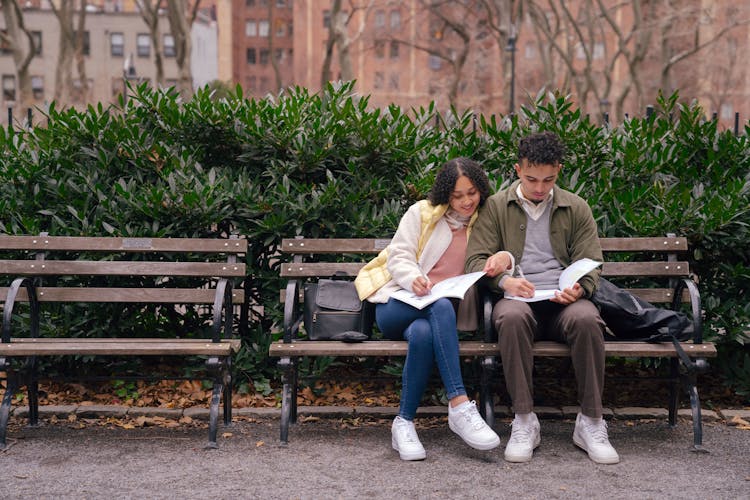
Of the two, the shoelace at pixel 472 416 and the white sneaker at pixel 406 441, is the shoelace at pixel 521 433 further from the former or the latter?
the white sneaker at pixel 406 441

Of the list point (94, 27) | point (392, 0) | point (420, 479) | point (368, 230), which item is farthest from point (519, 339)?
point (94, 27)

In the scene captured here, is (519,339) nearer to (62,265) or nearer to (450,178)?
(450,178)

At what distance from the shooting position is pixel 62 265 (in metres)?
5.37

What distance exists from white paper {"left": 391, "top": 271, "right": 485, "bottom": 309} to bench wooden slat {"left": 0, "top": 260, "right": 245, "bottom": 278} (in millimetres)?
1093

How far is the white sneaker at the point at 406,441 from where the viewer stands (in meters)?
4.61

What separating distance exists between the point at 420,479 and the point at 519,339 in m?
0.90

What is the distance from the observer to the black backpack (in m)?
4.82

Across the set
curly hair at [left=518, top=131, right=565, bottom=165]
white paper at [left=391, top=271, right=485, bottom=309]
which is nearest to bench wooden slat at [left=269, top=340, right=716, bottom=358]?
white paper at [left=391, top=271, right=485, bottom=309]

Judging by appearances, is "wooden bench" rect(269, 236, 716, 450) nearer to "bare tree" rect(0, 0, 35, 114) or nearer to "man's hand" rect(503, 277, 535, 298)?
"man's hand" rect(503, 277, 535, 298)

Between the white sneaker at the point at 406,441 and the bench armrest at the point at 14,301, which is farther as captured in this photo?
the bench armrest at the point at 14,301

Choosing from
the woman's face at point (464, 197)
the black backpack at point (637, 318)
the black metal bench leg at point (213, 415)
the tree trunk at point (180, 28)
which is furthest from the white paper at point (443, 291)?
the tree trunk at point (180, 28)

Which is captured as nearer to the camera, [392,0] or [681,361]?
[681,361]

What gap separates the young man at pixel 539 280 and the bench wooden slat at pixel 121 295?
5.29 ft

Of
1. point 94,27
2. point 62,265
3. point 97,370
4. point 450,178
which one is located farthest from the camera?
point 94,27
